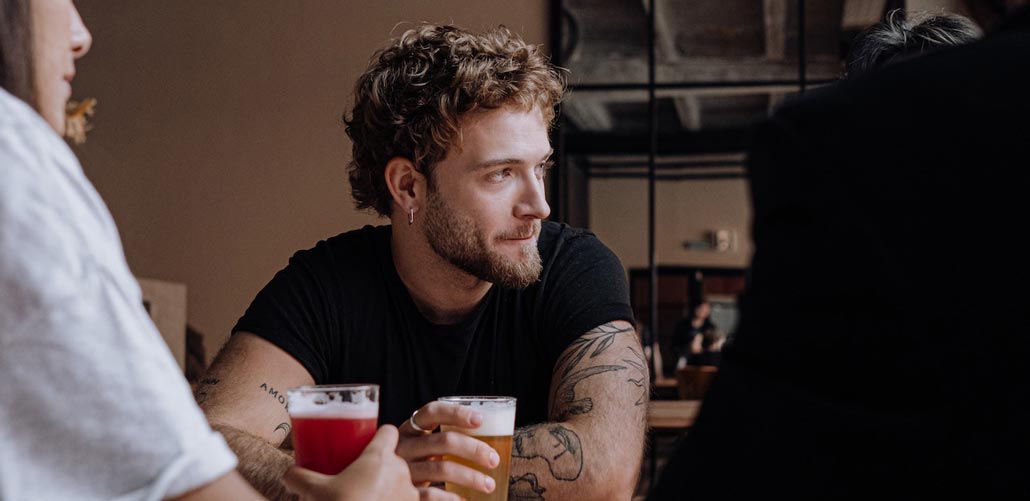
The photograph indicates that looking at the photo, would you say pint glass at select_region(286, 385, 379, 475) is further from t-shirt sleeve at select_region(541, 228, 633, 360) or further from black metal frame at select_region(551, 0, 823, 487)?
black metal frame at select_region(551, 0, 823, 487)

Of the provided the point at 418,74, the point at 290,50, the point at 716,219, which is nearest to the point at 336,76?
the point at 290,50

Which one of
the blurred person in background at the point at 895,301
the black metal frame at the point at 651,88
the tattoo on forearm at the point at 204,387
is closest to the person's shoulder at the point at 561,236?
the tattoo on forearm at the point at 204,387

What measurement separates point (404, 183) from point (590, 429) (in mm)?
776

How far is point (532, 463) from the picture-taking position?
1.53 metres

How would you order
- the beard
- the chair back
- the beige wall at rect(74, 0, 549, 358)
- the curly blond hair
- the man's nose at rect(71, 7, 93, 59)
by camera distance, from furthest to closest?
1. the chair back
2. the beige wall at rect(74, 0, 549, 358)
3. the curly blond hair
4. the beard
5. the man's nose at rect(71, 7, 93, 59)

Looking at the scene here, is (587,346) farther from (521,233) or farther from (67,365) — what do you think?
(67,365)

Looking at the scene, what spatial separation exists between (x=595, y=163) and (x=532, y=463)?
12.7 m

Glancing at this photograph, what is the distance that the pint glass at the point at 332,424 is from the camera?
1.05 metres

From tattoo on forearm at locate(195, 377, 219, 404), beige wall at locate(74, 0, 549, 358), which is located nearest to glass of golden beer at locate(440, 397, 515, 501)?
tattoo on forearm at locate(195, 377, 219, 404)

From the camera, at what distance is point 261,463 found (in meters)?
1.46

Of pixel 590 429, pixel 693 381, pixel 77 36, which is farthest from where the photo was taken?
pixel 693 381

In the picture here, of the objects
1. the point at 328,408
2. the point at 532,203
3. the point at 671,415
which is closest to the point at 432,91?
the point at 532,203

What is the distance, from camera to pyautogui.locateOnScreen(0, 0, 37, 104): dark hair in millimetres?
748

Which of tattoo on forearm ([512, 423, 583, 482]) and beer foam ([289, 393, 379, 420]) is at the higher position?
beer foam ([289, 393, 379, 420])
